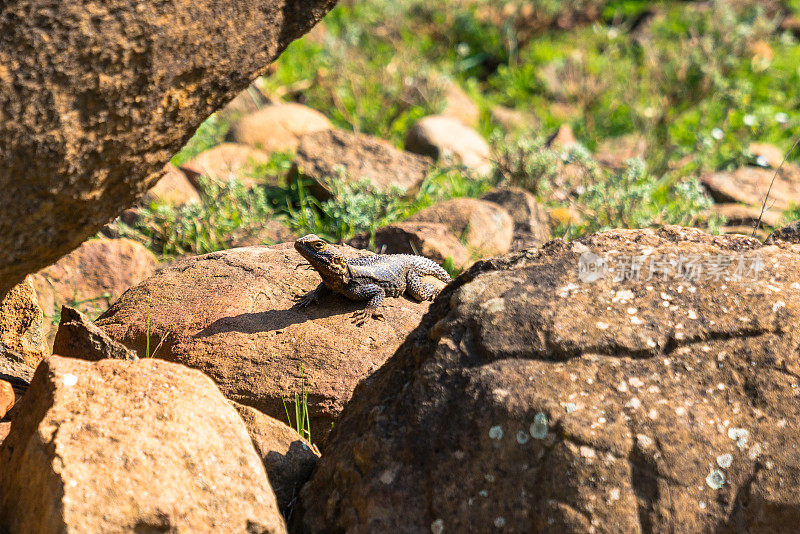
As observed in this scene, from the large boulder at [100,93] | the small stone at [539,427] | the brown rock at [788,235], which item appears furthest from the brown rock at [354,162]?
the small stone at [539,427]

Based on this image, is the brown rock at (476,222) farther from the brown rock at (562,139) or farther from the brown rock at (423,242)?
the brown rock at (562,139)

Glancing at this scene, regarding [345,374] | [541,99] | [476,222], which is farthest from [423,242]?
[541,99]

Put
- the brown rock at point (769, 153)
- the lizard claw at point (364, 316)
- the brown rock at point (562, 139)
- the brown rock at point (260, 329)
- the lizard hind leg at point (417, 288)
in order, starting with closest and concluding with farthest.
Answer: the brown rock at point (260, 329) < the lizard claw at point (364, 316) < the lizard hind leg at point (417, 288) < the brown rock at point (562, 139) < the brown rock at point (769, 153)

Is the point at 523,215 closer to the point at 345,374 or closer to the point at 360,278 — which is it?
the point at 360,278

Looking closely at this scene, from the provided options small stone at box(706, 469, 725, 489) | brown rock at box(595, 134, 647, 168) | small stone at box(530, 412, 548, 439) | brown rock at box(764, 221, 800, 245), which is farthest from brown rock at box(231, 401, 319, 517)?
brown rock at box(595, 134, 647, 168)

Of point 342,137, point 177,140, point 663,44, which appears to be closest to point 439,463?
point 177,140

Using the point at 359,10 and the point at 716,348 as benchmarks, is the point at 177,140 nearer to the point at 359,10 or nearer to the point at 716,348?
the point at 716,348

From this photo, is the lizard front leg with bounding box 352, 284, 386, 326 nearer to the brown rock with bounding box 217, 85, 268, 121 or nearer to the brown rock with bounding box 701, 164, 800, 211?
the brown rock with bounding box 701, 164, 800, 211
